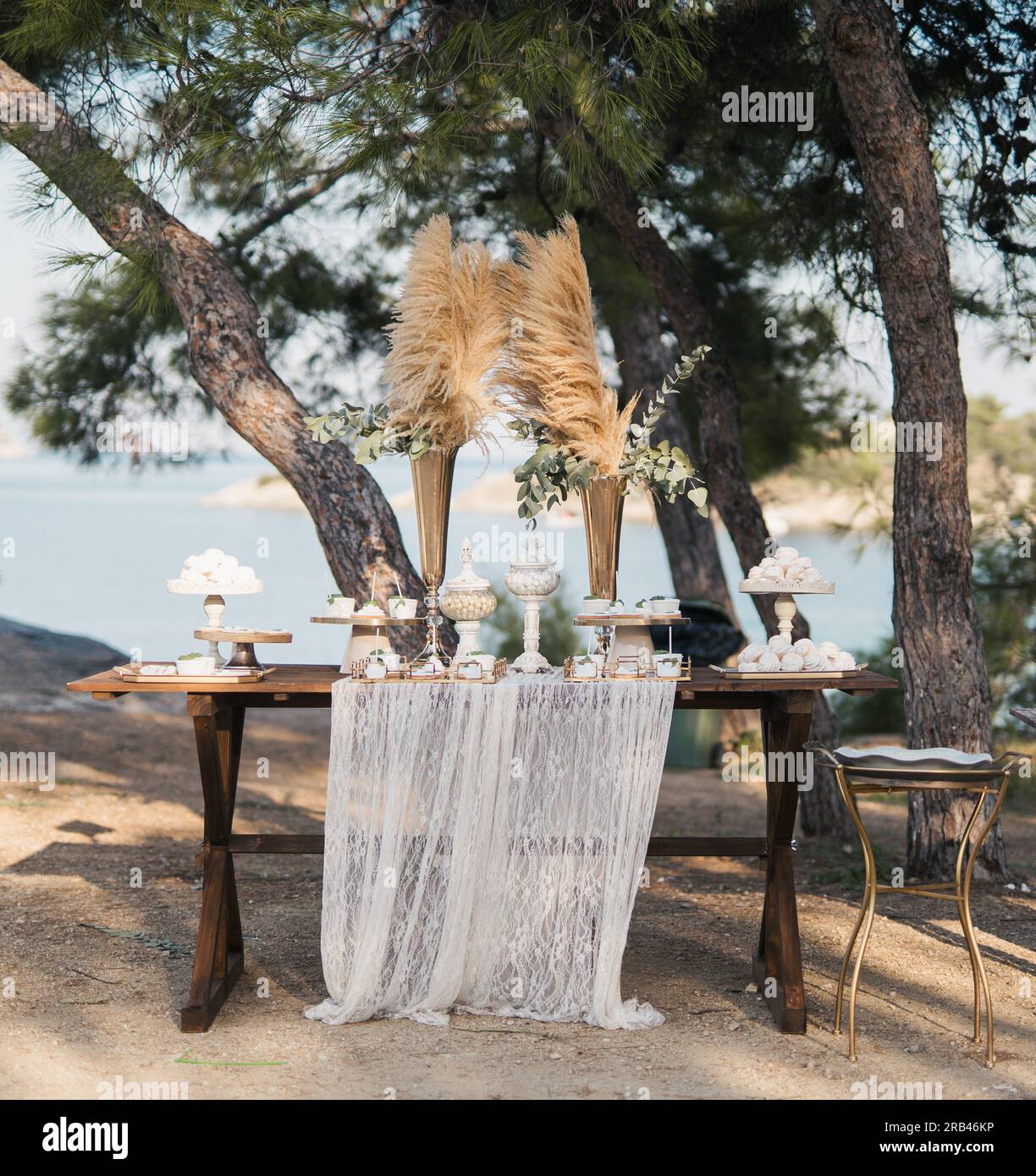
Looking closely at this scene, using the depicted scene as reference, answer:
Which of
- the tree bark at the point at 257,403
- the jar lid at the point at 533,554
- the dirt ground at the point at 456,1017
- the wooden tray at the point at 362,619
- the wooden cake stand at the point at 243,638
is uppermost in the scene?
the tree bark at the point at 257,403

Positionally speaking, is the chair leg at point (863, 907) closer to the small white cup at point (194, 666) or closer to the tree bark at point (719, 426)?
the small white cup at point (194, 666)

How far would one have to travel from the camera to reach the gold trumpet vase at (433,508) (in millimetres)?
3744

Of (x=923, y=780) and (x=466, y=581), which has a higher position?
(x=466, y=581)

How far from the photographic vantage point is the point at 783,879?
350 cm

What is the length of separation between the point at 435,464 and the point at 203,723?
0.96 metres

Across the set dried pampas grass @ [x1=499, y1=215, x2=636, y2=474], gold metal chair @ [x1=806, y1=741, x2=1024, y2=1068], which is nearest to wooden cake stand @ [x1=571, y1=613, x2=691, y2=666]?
dried pampas grass @ [x1=499, y1=215, x2=636, y2=474]

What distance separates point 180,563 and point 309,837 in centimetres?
1717

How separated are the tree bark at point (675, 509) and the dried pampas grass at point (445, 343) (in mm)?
3905

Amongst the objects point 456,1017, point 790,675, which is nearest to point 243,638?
point 456,1017

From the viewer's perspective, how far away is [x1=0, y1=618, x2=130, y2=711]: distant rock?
340 inches

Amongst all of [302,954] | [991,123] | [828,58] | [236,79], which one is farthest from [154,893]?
[991,123]

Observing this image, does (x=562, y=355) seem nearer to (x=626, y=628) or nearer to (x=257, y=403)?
(x=626, y=628)

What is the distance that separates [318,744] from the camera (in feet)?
28.2

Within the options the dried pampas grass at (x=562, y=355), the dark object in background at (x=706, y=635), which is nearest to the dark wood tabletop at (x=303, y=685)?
the dried pampas grass at (x=562, y=355)
